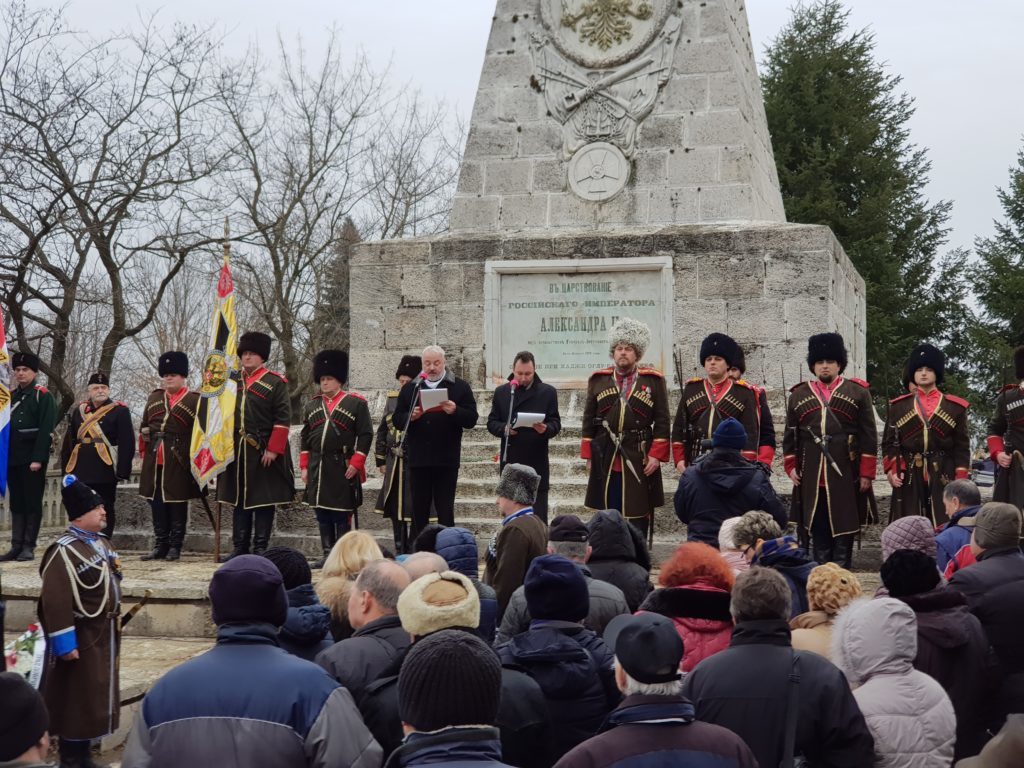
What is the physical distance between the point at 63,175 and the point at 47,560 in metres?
12.7

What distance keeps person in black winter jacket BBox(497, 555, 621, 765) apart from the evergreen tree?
23758 mm

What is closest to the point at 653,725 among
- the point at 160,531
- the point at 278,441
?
the point at 278,441

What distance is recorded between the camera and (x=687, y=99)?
13969mm

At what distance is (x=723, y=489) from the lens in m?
7.34

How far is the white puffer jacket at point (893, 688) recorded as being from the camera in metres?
4.19

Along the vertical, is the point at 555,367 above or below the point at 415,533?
above

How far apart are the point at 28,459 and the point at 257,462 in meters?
2.14

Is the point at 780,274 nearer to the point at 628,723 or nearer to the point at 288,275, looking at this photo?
the point at 628,723

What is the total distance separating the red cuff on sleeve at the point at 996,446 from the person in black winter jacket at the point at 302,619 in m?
6.40

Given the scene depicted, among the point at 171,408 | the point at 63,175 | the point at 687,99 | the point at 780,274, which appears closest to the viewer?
the point at 171,408

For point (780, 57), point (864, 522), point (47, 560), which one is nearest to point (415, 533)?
point (864, 522)

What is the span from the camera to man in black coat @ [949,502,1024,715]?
17.6ft

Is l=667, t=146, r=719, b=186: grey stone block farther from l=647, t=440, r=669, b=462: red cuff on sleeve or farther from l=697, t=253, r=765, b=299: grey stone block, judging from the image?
l=647, t=440, r=669, b=462: red cuff on sleeve

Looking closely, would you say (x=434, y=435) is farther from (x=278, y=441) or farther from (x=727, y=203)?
(x=727, y=203)
